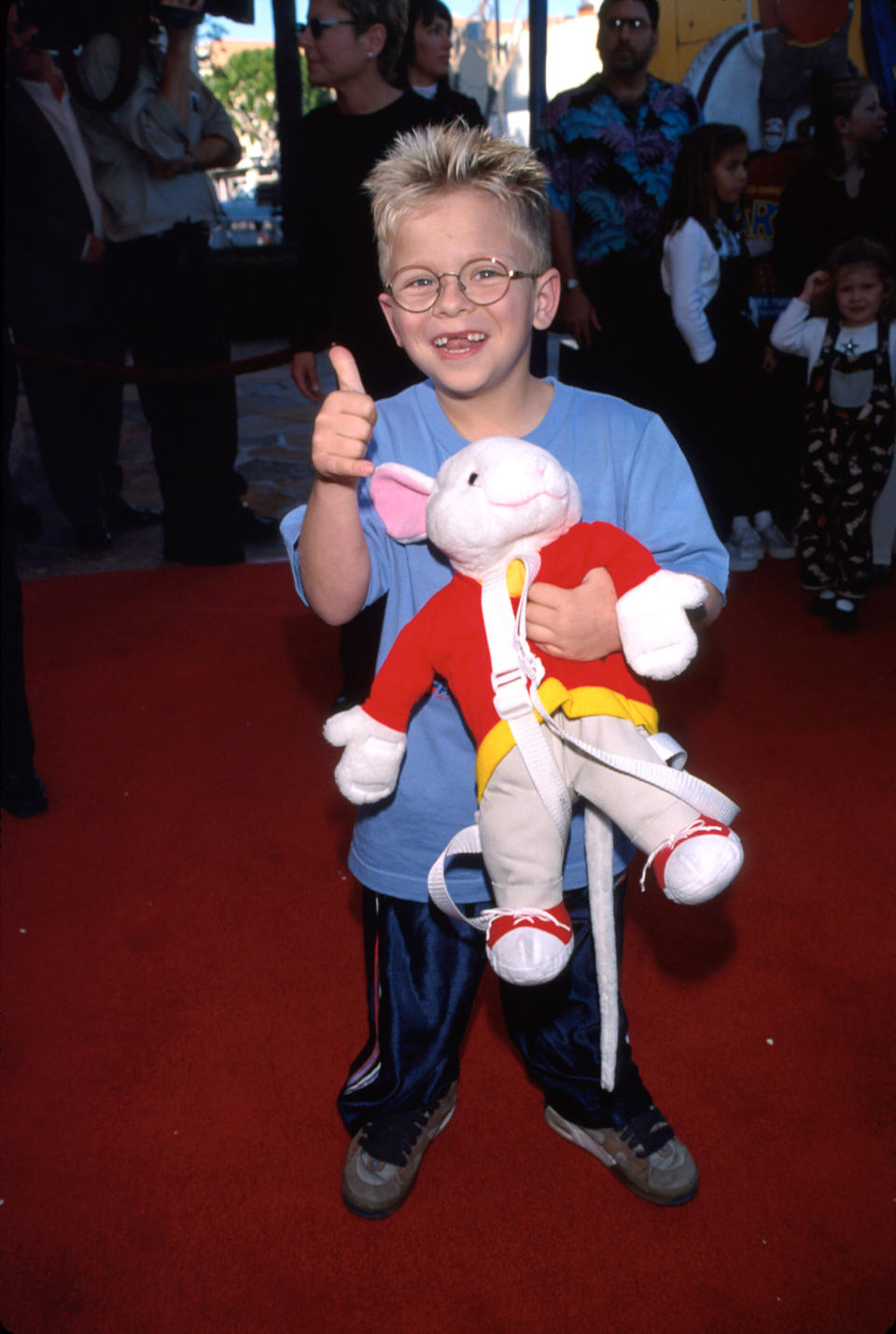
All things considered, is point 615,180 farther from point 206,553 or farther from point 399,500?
point 399,500

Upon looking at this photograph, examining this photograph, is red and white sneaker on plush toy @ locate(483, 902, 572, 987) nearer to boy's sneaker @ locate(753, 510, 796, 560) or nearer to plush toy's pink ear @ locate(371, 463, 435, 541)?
plush toy's pink ear @ locate(371, 463, 435, 541)

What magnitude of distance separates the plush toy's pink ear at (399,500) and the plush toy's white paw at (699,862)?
48 centimetres

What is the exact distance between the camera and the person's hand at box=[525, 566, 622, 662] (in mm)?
1094

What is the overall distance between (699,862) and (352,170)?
6.92 ft

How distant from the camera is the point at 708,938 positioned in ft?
6.65

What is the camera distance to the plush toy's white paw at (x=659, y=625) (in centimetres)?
106

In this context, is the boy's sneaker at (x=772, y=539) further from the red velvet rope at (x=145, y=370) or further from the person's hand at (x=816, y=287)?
the red velvet rope at (x=145, y=370)

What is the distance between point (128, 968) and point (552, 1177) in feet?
3.16

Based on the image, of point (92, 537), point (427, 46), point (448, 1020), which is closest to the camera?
point (448, 1020)

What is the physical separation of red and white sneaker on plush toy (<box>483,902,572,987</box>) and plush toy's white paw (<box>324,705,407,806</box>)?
0.22 m

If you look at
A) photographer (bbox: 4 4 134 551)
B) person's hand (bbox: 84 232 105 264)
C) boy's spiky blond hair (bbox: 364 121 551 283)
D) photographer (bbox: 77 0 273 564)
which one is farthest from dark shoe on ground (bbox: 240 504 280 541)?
boy's spiky blond hair (bbox: 364 121 551 283)

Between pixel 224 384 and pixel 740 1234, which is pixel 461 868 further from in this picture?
pixel 224 384

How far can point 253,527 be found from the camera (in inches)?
182

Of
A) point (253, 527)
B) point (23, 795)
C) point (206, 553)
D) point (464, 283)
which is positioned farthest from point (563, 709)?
point (253, 527)
